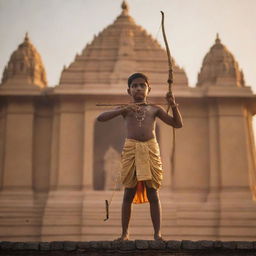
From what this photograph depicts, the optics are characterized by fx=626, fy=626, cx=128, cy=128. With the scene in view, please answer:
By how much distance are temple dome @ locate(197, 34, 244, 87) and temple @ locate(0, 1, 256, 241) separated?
0.12ft

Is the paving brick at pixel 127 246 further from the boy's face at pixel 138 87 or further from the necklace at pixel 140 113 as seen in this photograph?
the boy's face at pixel 138 87

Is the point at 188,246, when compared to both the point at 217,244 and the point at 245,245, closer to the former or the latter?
the point at 217,244

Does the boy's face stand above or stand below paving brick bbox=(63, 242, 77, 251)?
above

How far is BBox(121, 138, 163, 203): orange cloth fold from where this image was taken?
7012 mm

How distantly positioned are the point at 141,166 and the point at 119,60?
1248 cm

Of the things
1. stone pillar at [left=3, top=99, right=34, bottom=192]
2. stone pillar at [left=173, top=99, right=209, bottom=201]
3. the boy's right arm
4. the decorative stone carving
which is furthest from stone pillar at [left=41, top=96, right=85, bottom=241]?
the boy's right arm

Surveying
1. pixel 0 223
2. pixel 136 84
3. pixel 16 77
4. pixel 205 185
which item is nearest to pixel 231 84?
pixel 205 185

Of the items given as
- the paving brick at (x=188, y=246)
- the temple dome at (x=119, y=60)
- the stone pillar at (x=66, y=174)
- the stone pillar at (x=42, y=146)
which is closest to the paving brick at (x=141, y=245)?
the paving brick at (x=188, y=246)

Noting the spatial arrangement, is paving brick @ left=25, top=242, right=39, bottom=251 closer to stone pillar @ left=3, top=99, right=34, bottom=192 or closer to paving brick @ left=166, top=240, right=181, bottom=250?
paving brick @ left=166, top=240, right=181, bottom=250

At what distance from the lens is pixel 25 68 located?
18969 millimetres

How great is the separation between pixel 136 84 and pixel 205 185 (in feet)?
36.1

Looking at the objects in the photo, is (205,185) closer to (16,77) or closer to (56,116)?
(56,116)

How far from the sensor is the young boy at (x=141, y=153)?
7.03 meters

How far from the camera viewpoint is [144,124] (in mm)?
7230
